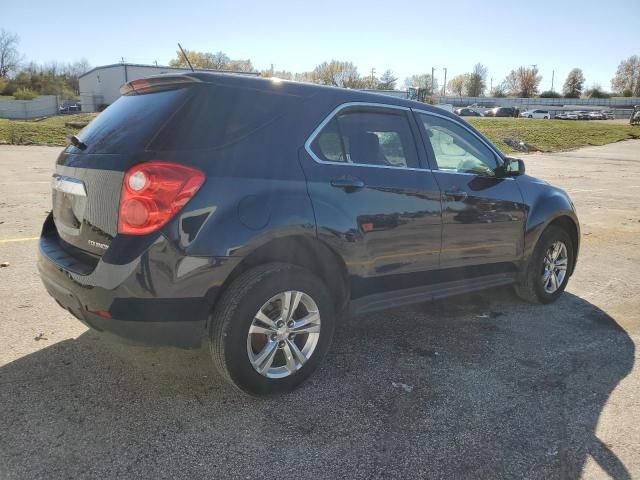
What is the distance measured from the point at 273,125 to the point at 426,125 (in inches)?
56.3

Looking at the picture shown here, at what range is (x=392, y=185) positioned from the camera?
352cm

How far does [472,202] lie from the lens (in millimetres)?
4074

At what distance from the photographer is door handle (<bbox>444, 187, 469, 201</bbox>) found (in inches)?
153

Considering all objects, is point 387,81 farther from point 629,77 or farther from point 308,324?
point 308,324

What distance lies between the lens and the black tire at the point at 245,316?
2816 millimetres

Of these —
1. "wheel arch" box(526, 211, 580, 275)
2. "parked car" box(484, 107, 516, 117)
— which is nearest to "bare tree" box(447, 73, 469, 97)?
"parked car" box(484, 107, 516, 117)

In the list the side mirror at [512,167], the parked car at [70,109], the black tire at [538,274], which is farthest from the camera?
the parked car at [70,109]

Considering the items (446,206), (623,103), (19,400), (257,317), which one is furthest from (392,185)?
(623,103)

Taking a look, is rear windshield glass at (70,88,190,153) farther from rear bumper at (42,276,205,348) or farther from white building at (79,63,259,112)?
white building at (79,63,259,112)

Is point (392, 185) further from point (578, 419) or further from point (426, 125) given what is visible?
point (578, 419)

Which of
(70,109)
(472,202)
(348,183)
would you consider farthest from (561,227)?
(70,109)

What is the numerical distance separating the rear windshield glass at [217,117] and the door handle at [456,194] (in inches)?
57.2

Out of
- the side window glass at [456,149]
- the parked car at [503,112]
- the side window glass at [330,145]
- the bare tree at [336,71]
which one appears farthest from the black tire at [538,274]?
the bare tree at [336,71]

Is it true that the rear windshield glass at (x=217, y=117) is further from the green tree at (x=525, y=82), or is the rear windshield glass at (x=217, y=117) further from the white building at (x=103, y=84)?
the green tree at (x=525, y=82)
